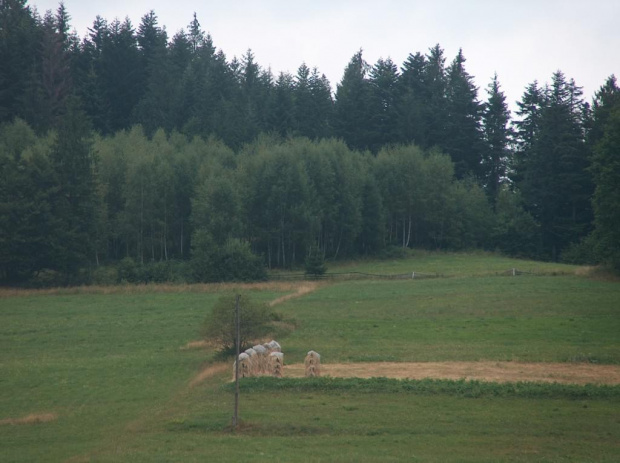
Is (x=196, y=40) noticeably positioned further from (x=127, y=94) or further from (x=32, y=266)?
(x=32, y=266)

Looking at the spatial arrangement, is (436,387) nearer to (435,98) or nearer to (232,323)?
(232,323)

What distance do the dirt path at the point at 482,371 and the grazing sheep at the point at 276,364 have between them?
90 centimetres

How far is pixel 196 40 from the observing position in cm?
17650

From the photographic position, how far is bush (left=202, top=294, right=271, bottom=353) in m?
36.5

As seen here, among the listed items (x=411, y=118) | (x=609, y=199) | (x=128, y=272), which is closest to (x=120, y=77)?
(x=411, y=118)

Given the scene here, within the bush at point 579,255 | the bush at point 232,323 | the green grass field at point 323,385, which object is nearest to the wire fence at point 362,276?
the green grass field at point 323,385

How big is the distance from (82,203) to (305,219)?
2556cm

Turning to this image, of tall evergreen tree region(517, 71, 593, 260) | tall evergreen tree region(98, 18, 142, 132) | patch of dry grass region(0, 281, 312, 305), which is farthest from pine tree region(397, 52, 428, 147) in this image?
patch of dry grass region(0, 281, 312, 305)

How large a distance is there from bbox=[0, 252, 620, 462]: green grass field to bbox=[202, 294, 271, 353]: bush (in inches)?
57.7

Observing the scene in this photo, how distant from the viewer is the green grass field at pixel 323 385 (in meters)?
20.8

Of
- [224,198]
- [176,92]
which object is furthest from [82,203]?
[176,92]

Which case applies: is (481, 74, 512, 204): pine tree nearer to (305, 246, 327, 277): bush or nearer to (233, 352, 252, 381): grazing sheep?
(305, 246, 327, 277): bush

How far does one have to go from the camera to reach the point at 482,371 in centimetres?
3250

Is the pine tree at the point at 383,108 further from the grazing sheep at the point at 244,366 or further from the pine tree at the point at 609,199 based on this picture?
the grazing sheep at the point at 244,366
